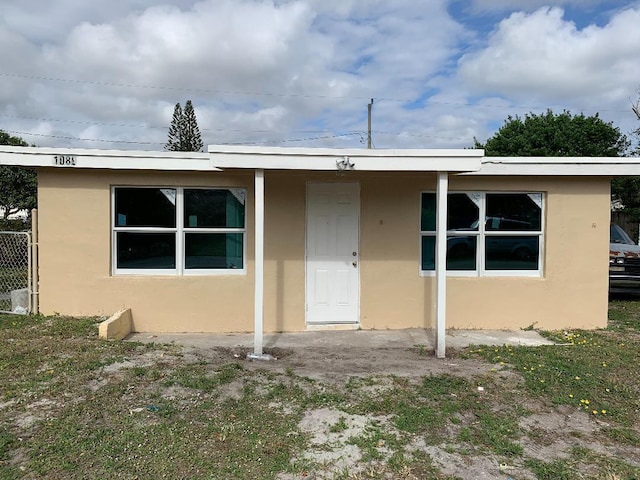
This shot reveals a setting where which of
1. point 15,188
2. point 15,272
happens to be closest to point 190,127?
point 15,188

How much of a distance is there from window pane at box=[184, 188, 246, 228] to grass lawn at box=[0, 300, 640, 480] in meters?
2.01

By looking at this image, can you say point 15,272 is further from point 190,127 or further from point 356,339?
point 190,127

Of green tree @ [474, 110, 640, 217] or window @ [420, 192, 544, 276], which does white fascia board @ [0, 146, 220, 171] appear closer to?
window @ [420, 192, 544, 276]

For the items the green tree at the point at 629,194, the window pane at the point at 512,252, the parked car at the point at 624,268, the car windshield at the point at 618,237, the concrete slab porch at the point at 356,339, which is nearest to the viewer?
the concrete slab porch at the point at 356,339

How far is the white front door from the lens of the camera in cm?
725

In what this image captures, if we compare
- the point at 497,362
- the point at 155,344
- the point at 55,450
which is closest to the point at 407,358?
the point at 497,362

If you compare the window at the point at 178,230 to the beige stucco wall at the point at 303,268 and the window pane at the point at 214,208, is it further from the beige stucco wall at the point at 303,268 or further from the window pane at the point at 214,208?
the beige stucco wall at the point at 303,268

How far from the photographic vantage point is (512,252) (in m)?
7.55

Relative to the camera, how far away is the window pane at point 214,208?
23.6ft

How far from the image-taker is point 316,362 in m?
5.70

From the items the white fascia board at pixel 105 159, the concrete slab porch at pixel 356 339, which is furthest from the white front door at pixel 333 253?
the white fascia board at pixel 105 159

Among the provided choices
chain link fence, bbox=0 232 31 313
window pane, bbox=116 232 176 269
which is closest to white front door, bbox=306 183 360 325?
window pane, bbox=116 232 176 269

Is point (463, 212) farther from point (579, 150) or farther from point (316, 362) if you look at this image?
point (579, 150)

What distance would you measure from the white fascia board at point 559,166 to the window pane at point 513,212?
1.62 ft
